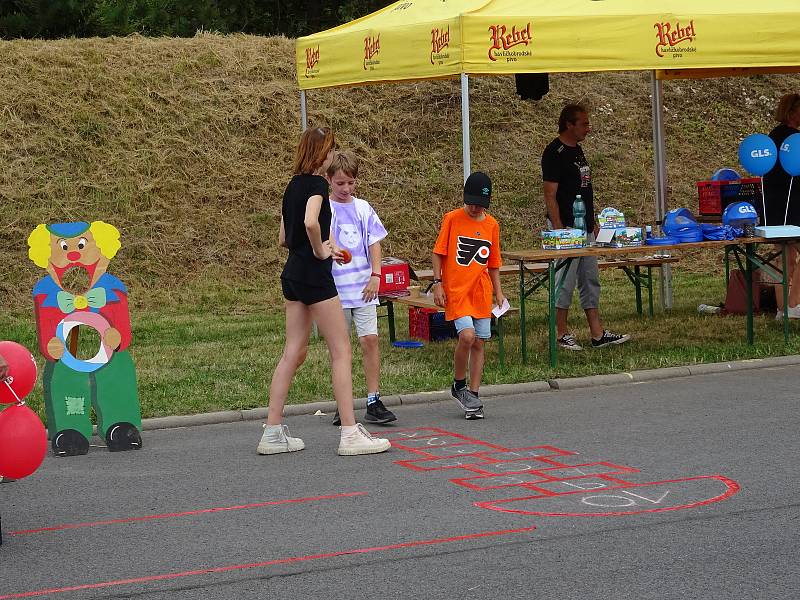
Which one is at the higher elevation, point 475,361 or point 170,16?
point 170,16

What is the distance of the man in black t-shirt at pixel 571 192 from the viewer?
11.8m

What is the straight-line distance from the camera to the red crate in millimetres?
12602

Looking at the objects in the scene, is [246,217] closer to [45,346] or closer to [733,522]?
[45,346]

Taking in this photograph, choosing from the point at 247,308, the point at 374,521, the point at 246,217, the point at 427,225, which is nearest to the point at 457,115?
the point at 427,225

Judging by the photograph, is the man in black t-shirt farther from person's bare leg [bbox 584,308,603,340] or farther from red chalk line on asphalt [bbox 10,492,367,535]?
red chalk line on asphalt [bbox 10,492,367,535]

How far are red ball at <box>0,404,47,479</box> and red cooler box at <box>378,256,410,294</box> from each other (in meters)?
6.06

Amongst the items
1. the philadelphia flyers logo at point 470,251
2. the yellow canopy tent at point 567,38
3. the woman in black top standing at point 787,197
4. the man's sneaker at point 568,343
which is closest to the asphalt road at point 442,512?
the philadelphia flyers logo at point 470,251

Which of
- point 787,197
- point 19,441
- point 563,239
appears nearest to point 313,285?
point 19,441

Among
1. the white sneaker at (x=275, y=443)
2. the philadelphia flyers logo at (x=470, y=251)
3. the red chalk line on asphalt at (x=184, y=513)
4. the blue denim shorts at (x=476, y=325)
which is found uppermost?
the philadelphia flyers logo at (x=470, y=251)

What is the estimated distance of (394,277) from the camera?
12383mm

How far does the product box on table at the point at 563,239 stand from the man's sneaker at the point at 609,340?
151 cm

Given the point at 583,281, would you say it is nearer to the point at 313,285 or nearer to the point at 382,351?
the point at 382,351

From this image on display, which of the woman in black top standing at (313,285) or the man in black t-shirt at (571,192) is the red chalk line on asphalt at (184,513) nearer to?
the woman in black top standing at (313,285)

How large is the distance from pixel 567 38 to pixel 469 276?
2.59m
